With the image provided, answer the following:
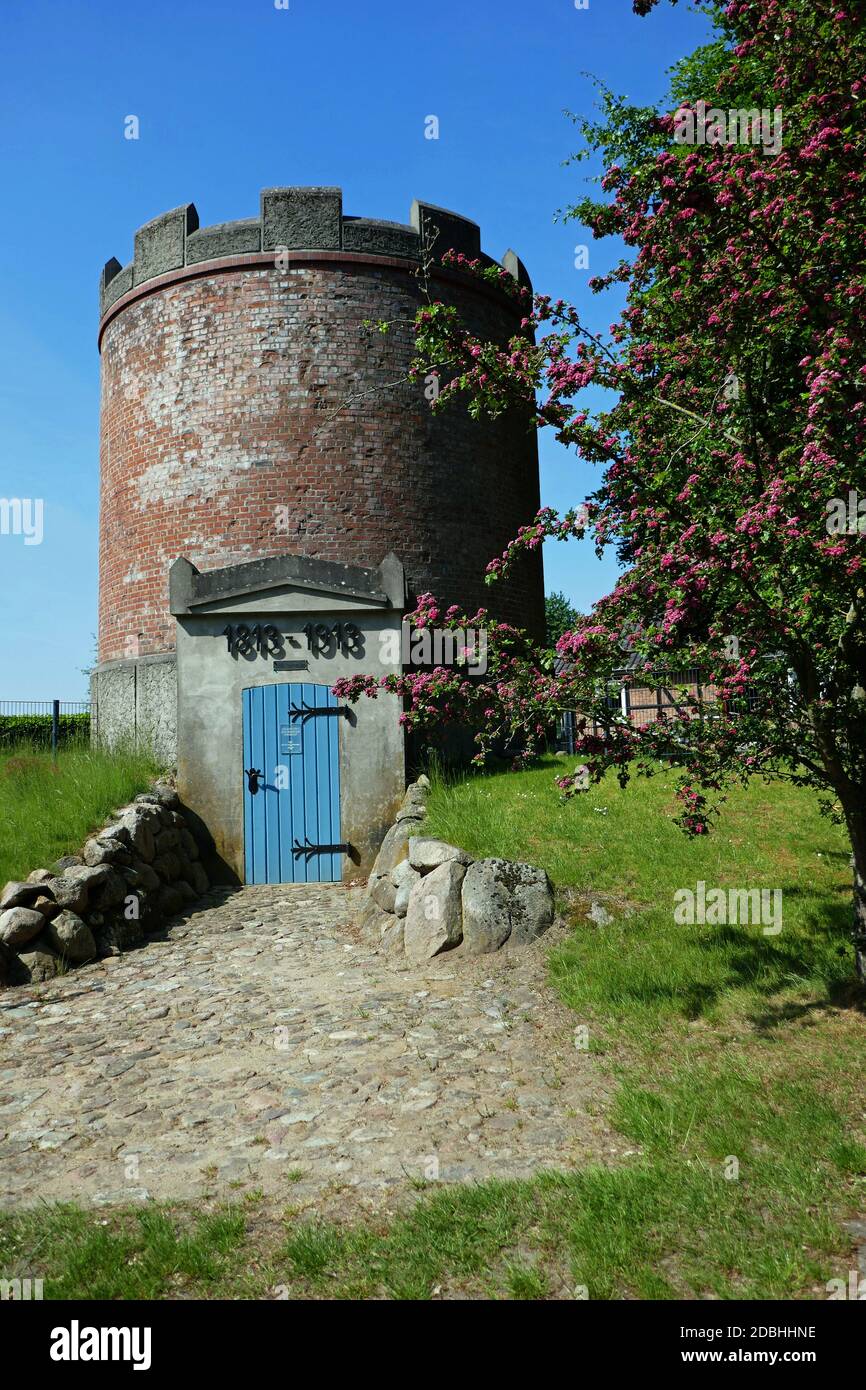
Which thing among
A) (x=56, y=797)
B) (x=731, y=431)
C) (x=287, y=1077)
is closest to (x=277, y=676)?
(x=56, y=797)

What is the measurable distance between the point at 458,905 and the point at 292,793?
4.34 metres

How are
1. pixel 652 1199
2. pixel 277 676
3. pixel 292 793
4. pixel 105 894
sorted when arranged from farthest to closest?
pixel 277 676 < pixel 292 793 < pixel 105 894 < pixel 652 1199

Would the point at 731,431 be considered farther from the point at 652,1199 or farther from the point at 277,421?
the point at 277,421

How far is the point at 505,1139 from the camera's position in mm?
4598

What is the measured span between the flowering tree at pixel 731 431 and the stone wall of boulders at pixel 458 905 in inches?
105

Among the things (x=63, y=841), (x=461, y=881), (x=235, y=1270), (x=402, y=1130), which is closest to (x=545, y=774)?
(x=461, y=881)

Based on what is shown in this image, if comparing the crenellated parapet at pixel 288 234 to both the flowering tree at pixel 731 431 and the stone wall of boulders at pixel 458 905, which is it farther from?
the stone wall of boulders at pixel 458 905

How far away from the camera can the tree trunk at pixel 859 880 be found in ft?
18.6

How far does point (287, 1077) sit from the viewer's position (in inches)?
218

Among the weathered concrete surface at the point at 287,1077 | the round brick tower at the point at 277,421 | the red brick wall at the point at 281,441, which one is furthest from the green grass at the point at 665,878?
the round brick tower at the point at 277,421

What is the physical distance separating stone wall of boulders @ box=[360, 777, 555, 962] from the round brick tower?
6784 millimetres

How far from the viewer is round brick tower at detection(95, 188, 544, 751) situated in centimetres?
1427

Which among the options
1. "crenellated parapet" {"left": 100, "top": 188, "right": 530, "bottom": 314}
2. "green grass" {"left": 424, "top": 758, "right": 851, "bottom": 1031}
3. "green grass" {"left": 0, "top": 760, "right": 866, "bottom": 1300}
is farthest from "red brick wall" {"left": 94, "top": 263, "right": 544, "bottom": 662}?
"green grass" {"left": 0, "top": 760, "right": 866, "bottom": 1300}

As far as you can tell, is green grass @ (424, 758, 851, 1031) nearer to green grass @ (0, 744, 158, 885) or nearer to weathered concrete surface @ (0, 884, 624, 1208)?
weathered concrete surface @ (0, 884, 624, 1208)
